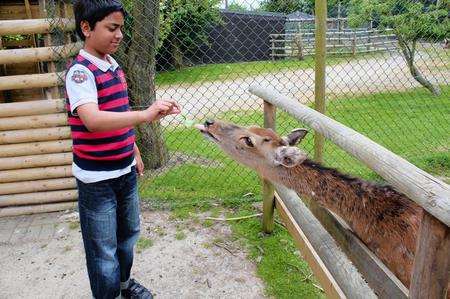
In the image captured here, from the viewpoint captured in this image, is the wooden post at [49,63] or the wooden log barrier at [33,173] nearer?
the wooden post at [49,63]

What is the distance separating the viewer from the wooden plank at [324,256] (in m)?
2.55

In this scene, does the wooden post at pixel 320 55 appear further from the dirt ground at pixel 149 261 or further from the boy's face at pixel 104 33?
the boy's face at pixel 104 33

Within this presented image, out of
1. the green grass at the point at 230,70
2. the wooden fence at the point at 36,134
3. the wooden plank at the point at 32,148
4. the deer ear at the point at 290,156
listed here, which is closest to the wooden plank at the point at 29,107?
the wooden fence at the point at 36,134

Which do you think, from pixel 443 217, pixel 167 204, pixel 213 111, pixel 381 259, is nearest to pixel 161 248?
pixel 167 204

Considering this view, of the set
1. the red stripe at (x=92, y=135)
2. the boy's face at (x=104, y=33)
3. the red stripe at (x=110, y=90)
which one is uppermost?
the boy's face at (x=104, y=33)

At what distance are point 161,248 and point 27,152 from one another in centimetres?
199

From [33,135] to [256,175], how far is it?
9.80 feet

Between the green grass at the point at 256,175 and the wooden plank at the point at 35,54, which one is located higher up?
the wooden plank at the point at 35,54

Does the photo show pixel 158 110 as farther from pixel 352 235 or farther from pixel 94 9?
pixel 352 235

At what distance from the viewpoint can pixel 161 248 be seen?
4.49 m

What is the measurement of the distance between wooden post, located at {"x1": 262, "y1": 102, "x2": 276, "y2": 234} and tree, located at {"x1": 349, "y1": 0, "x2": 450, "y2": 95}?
25.6 ft

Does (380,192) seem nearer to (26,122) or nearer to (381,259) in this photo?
(381,259)

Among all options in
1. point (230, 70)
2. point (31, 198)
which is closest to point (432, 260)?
point (31, 198)

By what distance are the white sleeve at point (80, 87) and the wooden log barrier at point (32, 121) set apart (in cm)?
251
